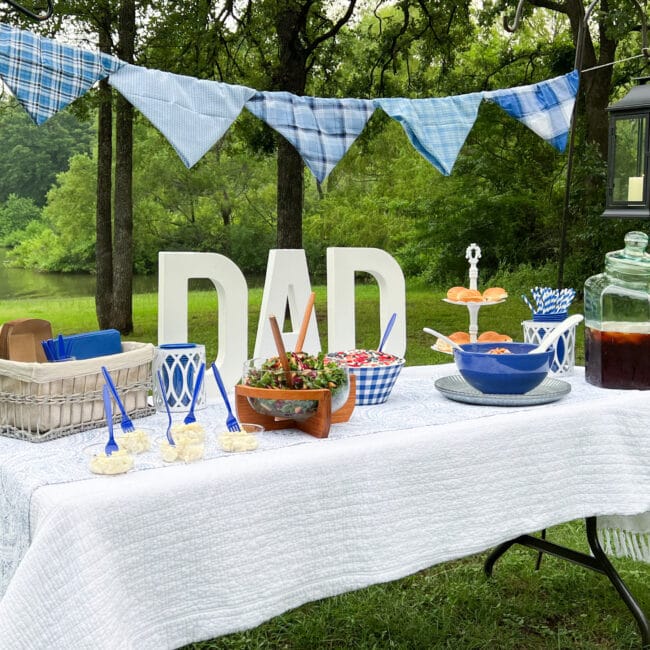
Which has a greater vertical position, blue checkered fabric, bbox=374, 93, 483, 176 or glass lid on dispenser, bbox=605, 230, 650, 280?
blue checkered fabric, bbox=374, 93, 483, 176

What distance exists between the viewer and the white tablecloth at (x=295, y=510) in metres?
1.18

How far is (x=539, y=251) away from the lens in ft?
39.7

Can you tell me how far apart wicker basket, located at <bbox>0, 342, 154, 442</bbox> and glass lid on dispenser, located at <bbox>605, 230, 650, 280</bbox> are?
1.28 m

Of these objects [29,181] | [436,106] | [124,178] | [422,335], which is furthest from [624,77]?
[29,181]

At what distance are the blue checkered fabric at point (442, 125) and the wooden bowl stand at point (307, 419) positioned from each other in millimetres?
1200

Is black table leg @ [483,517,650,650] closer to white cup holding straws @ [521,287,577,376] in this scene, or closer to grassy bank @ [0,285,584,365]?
white cup holding straws @ [521,287,577,376]

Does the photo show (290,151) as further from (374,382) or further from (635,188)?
(374,382)

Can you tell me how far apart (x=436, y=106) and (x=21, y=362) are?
65.4 inches

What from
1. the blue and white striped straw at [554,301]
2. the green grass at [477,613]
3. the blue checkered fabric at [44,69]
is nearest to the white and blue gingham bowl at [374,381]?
the blue and white striped straw at [554,301]

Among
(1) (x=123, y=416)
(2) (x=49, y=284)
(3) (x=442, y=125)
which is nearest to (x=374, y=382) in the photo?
(1) (x=123, y=416)

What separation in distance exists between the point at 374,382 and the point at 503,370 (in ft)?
0.99

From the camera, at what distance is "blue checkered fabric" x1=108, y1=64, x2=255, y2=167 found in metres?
2.17

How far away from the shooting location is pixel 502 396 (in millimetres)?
1876

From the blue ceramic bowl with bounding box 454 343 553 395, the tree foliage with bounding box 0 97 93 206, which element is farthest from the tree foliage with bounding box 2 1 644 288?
the blue ceramic bowl with bounding box 454 343 553 395
